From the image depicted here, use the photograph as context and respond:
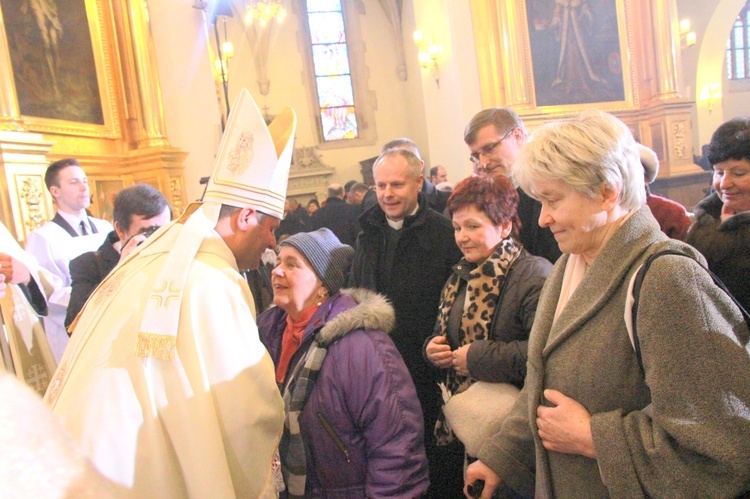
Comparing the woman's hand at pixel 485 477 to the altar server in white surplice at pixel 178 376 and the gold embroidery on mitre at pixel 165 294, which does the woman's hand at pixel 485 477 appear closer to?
the altar server in white surplice at pixel 178 376

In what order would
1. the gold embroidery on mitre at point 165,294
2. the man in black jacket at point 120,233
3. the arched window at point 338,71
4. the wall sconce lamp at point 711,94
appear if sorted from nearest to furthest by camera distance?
the gold embroidery on mitre at point 165,294 < the man in black jacket at point 120,233 < the arched window at point 338,71 < the wall sconce lamp at point 711,94

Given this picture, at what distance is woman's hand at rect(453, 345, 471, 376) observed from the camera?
6.56ft

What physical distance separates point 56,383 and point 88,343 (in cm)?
17

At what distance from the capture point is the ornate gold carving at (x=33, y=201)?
4691 mm

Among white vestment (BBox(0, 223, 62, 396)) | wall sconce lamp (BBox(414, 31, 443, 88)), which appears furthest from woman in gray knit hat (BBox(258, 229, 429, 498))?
wall sconce lamp (BBox(414, 31, 443, 88))

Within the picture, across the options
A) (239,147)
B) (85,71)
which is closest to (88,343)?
(239,147)

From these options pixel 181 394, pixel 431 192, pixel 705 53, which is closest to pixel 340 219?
pixel 431 192

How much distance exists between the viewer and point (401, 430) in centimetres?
180

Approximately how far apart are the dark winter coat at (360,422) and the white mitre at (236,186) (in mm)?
496

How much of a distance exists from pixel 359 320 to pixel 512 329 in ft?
1.90

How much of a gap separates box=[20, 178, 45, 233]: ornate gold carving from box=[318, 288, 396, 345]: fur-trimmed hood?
403cm

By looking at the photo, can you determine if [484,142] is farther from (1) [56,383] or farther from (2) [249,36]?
(2) [249,36]

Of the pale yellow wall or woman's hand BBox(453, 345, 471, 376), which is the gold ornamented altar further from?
woman's hand BBox(453, 345, 471, 376)

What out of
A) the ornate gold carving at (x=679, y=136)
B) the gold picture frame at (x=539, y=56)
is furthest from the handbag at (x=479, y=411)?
the ornate gold carving at (x=679, y=136)
